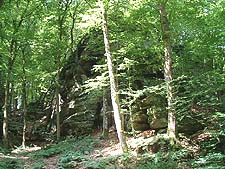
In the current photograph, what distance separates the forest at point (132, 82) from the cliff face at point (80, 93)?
0.07 metres

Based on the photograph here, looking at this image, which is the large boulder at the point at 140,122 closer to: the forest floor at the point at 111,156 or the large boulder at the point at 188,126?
the forest floor at the point at 111,156

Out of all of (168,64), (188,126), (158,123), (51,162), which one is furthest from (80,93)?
(168,64)

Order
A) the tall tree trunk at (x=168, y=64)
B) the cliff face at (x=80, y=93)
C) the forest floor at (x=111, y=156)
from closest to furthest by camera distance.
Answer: the forest floor at (x=111, y=156) < the tall tree trunk at (x=168, y=64) < the cliff face at (x=80, y=93)

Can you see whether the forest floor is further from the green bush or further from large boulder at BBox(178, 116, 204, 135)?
large boulder at BBox(178, 116, 204, 135)

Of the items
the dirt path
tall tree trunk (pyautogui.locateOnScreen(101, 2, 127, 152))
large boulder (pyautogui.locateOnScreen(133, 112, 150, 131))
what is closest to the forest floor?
the dirt path

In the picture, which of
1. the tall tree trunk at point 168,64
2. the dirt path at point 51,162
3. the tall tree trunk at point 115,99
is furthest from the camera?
the dirt path at point 51,162

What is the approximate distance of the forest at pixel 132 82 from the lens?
1096 cm

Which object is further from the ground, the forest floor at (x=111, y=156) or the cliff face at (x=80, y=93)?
the cliff face at (x=80, y=93)

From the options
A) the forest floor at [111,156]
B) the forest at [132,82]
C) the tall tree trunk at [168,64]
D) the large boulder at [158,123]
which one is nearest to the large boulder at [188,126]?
the forest at [132,82]

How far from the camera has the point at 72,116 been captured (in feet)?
65.5

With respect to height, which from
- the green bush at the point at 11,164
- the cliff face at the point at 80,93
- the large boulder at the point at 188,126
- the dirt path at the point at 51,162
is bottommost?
the dirt path at the point at 51,162

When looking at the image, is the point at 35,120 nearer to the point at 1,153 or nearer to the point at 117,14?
the point at 1,153

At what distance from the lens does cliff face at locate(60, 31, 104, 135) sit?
19125 mm

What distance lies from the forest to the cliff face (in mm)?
73
